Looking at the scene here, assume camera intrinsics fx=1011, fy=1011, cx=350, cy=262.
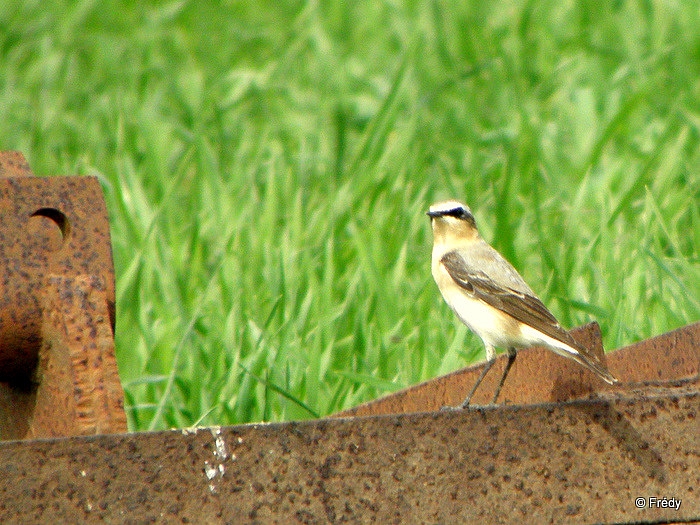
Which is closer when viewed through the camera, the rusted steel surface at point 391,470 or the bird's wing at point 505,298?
the rusted steel surface at point 391,470

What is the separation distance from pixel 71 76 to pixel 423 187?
12.8 ft

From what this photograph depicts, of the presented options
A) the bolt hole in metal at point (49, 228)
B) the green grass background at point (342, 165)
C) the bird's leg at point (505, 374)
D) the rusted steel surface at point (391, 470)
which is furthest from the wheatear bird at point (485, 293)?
the bolt hole in metal at point (49, 228)

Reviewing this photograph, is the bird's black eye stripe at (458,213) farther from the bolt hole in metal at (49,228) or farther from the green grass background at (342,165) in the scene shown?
the bolt hole in metal at (49,228)

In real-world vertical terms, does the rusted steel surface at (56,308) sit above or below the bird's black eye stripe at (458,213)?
below

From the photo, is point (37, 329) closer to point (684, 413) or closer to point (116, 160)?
point (684, 413)

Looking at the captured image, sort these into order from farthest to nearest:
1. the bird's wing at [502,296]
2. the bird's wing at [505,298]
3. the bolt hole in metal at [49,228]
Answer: the bird's wing at [502,296], the bird's wing at [505,298], the bolt hole in metal at [49,228]

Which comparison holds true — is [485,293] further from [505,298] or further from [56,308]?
[56,308]

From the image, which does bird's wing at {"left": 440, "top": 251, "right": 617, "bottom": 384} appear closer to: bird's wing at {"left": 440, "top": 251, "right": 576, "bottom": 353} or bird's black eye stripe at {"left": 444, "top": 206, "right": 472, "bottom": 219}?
bird's wing at {"left": 440, "top": 251, "right": 576, "bottom": 353}

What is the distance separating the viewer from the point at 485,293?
4.46m

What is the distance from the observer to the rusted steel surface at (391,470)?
96.0 inches

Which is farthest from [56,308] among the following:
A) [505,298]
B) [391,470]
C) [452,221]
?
[452,221]

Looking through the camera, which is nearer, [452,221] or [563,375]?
[563,375]

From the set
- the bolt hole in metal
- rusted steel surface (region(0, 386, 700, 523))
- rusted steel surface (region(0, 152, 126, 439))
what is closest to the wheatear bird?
rusted steel surface (region(0, 386, 700, 523))

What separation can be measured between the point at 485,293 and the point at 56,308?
2.14 metres
